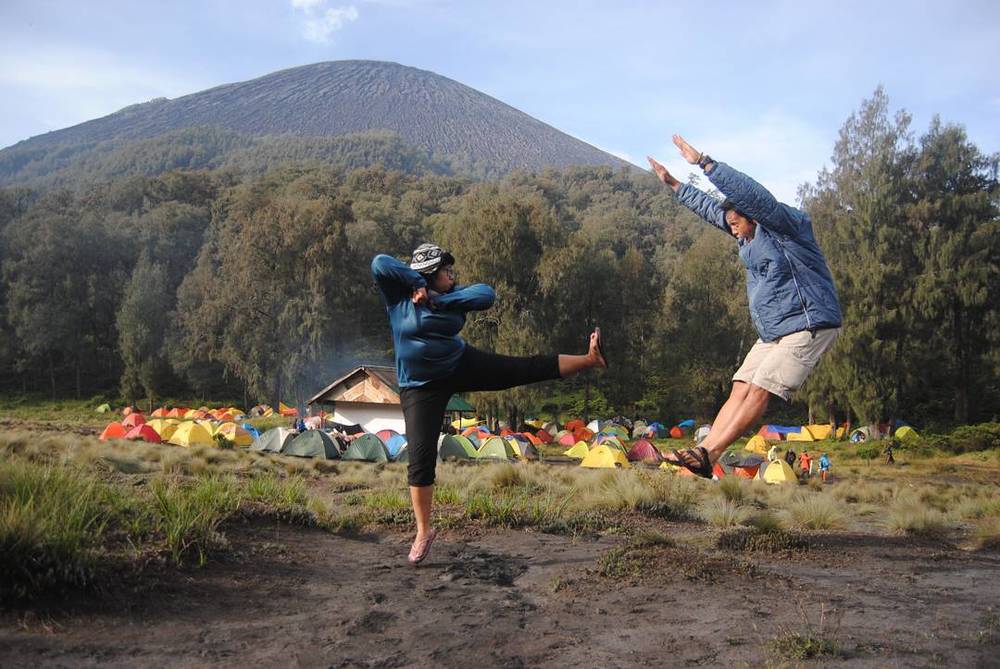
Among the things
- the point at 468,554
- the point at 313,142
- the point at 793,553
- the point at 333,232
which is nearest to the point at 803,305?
the point at 793,553

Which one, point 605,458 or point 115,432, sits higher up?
point 115,432

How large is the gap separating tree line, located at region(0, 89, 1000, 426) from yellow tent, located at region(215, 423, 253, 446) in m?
12.3

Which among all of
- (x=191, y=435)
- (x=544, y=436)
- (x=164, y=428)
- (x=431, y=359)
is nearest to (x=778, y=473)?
(x=431, y=359)

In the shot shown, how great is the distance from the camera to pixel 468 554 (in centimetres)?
530

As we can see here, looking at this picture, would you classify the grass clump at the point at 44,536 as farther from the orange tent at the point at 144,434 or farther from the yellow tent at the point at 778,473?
the orange tent at the point at 144,434

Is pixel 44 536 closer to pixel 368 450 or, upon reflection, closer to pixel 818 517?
pixel 818 517

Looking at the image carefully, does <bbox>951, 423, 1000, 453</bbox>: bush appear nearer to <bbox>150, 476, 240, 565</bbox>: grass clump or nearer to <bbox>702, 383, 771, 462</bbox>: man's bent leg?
<bbox>702, 383, 771, 462</bbox>: man's bent leg

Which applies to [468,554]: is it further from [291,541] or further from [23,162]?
[23,162]

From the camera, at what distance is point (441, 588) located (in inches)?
171

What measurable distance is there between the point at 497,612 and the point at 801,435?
129 feet

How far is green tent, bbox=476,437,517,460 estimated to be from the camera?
2659 centimetres

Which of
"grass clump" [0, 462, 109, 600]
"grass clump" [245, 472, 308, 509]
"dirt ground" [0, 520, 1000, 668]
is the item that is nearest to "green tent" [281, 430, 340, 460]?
"grass clump" [245, 472, 308, 509]

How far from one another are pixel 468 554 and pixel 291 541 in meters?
1.21

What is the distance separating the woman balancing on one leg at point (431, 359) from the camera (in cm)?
489
